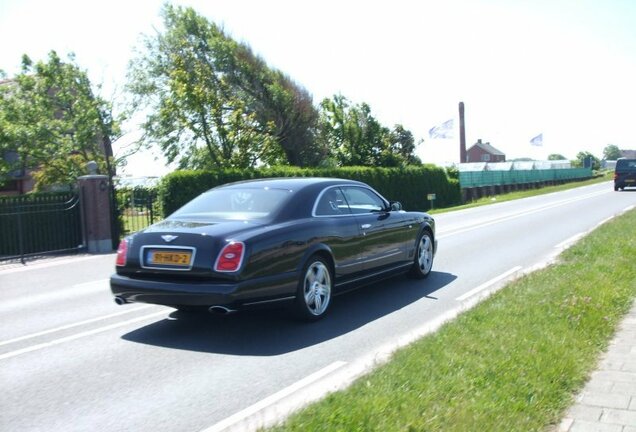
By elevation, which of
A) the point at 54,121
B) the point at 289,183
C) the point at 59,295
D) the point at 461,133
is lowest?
the point at 59,295

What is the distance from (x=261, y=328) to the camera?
6.61 metres

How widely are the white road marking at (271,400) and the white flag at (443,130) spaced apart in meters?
55.5

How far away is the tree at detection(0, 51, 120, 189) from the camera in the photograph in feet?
73.3

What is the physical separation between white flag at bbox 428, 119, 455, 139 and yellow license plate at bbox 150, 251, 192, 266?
54960 millimetres

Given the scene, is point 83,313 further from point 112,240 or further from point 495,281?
point 112,240

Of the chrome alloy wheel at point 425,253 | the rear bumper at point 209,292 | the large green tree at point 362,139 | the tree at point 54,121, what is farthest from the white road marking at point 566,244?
the large green tree at point 362,139

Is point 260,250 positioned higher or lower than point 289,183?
lower

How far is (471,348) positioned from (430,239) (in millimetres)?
4620

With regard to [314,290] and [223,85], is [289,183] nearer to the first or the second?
[314,290]

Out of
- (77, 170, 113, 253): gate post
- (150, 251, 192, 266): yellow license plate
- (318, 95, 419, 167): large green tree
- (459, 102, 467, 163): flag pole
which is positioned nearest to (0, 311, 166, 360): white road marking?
(150, 251, 192, 266): yellow license plate

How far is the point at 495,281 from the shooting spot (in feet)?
30.3

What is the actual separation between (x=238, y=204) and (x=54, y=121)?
59.6 ft

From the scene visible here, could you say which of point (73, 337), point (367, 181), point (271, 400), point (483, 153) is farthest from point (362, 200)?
point (483, 153)

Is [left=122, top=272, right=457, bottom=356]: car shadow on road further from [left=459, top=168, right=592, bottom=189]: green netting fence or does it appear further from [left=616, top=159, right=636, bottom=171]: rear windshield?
[left=616, top=159, right=636, bottom=171]: rear windshield
